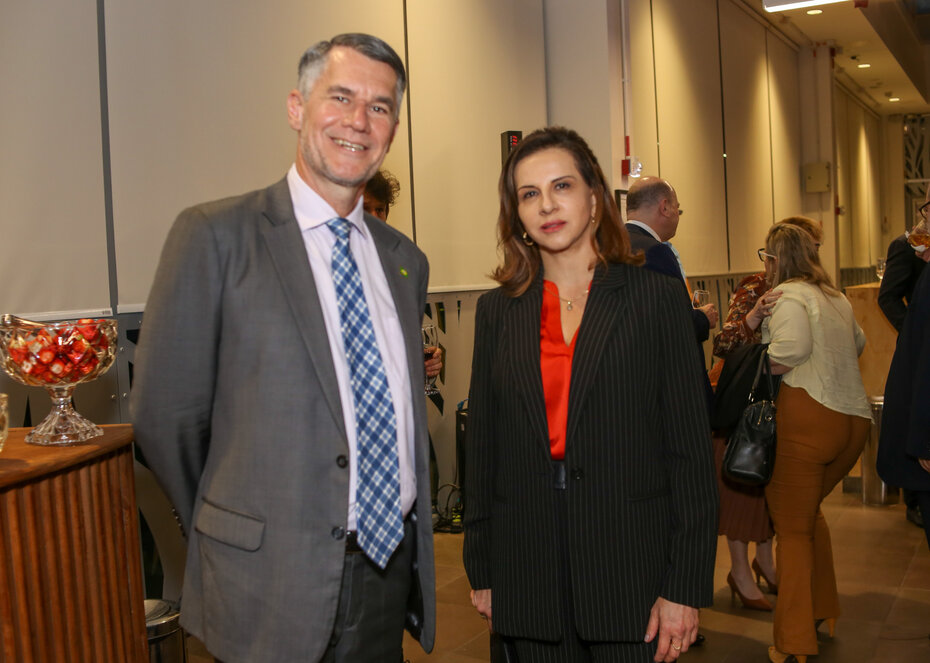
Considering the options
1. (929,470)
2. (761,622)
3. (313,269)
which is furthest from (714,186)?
(313,269)

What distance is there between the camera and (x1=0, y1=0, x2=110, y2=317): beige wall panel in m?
2.85

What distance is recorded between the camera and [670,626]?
1.79 m

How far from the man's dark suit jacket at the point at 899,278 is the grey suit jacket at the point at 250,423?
4.38 m

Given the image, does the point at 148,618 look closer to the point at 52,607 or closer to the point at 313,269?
the point at 52,607

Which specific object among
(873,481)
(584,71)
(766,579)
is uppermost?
(584,71)

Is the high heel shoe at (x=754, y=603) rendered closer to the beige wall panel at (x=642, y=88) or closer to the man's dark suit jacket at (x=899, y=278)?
the man's dark suit jacket at (x=899, y=278)

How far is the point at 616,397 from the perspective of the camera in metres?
1.81

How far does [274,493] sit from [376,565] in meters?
0.25

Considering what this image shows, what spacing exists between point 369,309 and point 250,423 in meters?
0.32

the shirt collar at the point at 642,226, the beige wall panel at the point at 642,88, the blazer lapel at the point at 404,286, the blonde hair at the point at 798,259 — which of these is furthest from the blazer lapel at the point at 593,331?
the beige wall panel at the point at 642,88

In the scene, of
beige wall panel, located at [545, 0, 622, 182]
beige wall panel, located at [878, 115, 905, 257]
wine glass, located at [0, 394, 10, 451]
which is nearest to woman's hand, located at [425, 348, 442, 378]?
wine glass, located at [0, 394, 10, 451]

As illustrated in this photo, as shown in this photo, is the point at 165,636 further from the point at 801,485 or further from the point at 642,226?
the point at 642,226

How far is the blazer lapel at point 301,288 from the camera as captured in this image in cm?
149

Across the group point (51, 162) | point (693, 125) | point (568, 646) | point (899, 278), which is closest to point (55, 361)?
point (568, 646)
